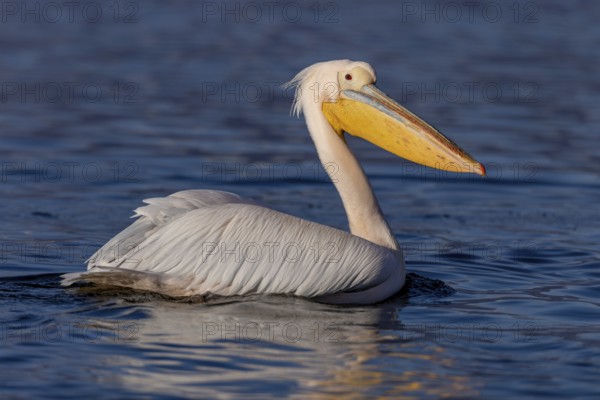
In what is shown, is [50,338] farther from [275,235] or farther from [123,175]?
[123,175]

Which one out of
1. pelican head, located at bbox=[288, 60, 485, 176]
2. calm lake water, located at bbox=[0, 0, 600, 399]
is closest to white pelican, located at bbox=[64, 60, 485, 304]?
calm lake water, located at bbox=[0, 0, 600, 399]

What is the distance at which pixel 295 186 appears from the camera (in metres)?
9.57

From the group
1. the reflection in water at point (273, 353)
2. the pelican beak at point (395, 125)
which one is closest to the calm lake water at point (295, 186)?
the reflection in water at point (273, 353)

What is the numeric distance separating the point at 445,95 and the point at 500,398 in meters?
8.63

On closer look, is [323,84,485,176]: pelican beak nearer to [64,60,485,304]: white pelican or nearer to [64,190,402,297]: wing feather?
[64,60,485,304]: white pelican

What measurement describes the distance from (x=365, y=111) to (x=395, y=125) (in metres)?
0.19

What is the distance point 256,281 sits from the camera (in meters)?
6.07

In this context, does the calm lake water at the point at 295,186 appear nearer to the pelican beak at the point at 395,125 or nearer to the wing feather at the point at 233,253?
Answer: the wing feather at the point at 233,253

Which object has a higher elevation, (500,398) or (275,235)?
(275,235)

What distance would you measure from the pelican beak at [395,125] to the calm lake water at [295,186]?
0.76 m

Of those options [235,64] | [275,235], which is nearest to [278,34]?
[235,64]

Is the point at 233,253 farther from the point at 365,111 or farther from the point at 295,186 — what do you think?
the point at 295,186

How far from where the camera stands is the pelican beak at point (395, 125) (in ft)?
22.0

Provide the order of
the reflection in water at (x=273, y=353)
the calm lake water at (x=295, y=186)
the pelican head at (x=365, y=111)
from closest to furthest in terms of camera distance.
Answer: the reflection in water at (x=273, y=353) → the calm lake water at (x=295, y=186) → the pelican head at (x=365, y=111)
